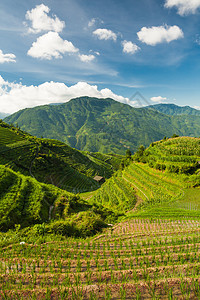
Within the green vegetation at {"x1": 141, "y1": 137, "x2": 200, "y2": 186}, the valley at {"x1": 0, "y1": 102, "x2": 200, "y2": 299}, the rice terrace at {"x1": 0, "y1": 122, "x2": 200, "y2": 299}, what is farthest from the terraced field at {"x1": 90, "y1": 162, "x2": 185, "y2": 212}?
the green vegetation at {"x1": 141, "y1": 137, "x2": 200, "y2": 186}

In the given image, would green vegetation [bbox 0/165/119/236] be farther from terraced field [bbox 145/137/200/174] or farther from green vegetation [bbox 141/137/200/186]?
terraced field [bbox 145/137/200/174]

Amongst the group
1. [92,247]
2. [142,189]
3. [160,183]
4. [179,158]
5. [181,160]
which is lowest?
[142,189]

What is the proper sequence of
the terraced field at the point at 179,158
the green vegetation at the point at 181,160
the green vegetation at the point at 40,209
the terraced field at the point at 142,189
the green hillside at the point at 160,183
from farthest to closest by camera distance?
the terraced field at the point at 179,158
the green vegetation at the point at 181,160
the terraced field at the point at 142,189
the green hillside at the point at 160,183
the green vegetation at the point at 40,209

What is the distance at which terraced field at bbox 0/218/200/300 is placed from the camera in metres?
6.91

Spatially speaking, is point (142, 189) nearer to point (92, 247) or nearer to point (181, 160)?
point (181, 160)

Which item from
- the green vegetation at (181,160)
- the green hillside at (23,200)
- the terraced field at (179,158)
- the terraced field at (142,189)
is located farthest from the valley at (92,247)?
the terraced field at (179,158)

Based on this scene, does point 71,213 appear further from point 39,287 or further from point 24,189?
point 39,287

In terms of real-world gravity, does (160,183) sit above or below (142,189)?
above

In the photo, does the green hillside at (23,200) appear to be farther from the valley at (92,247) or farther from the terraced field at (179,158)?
the terraced field at (179,158)

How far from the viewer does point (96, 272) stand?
27.2ft

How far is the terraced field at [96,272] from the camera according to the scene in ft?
22.7

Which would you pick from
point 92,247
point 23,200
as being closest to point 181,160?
point 92,247

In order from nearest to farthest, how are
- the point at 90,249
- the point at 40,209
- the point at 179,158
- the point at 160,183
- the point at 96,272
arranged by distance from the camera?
the point at 96,272 < the point at 90,249 < the point at 40,209 < the point at 160,183 < the point at 179,158

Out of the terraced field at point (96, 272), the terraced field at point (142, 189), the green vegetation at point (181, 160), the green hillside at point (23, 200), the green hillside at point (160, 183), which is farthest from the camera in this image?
the green vegetation at point (181, 160)
